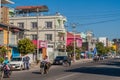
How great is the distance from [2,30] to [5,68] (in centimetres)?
2824

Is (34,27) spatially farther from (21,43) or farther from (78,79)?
(78,79)

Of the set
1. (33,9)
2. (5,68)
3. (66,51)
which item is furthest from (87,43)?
(5,68)

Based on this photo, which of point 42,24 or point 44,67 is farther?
point 42,24

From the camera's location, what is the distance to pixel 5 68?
92.8 ft

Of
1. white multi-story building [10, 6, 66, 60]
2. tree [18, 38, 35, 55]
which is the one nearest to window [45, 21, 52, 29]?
white multi-story building [10, 6, 66, 60]

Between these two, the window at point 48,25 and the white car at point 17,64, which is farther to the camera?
the window at point 48,25

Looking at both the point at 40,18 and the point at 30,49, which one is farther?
the point at 40,18

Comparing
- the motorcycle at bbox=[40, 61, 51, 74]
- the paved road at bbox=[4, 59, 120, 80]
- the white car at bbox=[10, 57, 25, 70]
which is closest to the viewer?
the paved road at bbox=[4, 59, 120, 80]

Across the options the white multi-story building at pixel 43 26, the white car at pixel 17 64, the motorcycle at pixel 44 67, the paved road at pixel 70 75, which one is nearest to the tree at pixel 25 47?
the white car at pixel 17 64

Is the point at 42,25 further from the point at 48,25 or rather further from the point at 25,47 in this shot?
the point at 25,47

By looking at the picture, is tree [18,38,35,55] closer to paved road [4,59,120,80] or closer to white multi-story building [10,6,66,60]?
paved road [4,59,120,80]

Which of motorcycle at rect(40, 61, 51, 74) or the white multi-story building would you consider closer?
motorcycle at rect(40, 61, 51, 74)

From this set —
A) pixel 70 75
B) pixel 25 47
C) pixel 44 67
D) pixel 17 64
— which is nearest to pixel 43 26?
pixel 25 47

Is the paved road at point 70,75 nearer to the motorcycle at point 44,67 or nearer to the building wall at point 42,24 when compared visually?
the motorcycle at point 44,67
